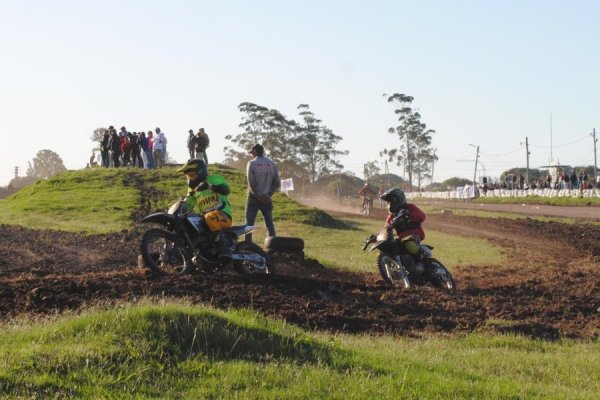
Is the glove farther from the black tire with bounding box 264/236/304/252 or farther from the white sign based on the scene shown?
the white sign

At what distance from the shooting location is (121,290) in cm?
960

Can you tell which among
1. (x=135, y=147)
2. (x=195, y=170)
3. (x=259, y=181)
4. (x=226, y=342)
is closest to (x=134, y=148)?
(x=135, y=147)

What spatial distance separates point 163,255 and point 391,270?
361 cm

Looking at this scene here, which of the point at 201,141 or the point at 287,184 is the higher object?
the point at 201,141

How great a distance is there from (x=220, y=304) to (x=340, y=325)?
1.33 m

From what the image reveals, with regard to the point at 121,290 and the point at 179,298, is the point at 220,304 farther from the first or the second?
the point at 121,290

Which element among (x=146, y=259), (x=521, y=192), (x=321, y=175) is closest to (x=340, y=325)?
(x=146, y=259)

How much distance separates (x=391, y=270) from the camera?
13.1 metres

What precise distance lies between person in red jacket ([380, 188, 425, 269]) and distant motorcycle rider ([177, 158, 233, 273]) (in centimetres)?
267

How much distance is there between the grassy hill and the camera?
578 cm

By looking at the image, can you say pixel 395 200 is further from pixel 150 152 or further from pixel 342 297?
pixel 150 152

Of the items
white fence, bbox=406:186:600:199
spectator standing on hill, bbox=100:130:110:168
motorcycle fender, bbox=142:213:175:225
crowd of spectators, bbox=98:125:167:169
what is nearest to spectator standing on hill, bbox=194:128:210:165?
crowd of spectators, bbox=98:125:167:169

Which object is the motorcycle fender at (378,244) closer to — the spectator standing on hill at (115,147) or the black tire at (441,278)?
the black tire at (441,278)

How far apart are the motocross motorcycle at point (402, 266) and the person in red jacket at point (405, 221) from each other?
0.10m
